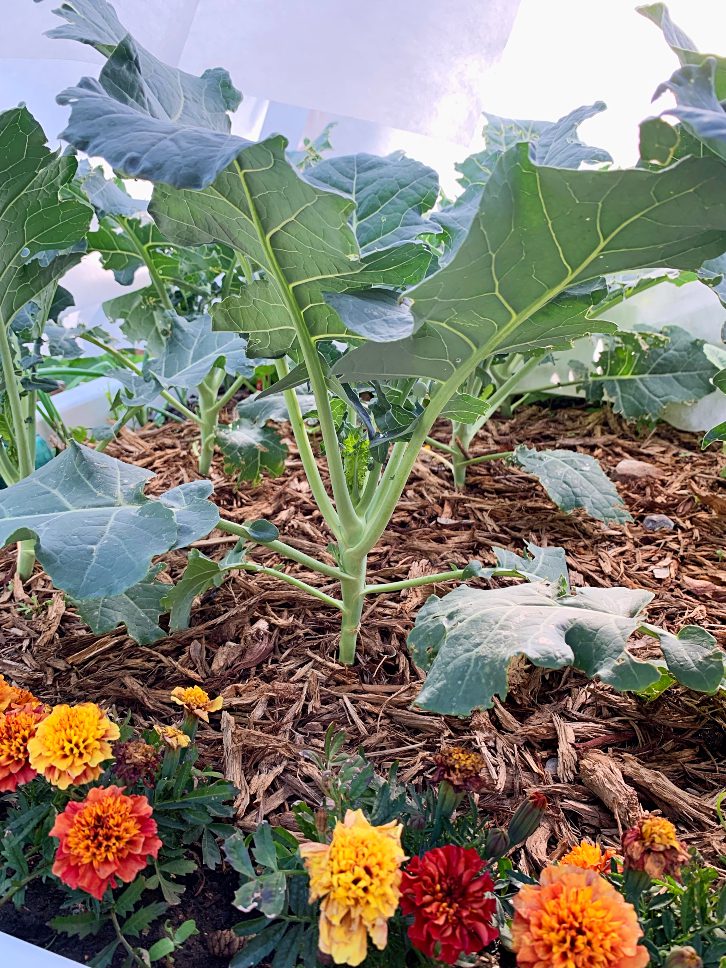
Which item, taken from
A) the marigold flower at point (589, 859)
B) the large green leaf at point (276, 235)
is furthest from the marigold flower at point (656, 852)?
the large green leaf at point (276, 235)

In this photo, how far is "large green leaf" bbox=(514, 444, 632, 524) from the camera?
110 centimetres

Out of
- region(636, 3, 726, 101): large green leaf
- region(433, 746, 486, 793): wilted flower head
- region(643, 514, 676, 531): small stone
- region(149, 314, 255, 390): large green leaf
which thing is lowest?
region(643, 514, 676, 531): small stone

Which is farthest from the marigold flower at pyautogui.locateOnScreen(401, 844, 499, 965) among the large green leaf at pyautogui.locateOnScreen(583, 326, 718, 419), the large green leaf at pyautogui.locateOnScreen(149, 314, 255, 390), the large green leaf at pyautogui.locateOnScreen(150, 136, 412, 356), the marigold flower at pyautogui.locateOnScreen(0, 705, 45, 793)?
the large green leaf at pyautogui.locateOnScreen(583, 326, 718, 419)

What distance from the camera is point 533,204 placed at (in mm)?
579

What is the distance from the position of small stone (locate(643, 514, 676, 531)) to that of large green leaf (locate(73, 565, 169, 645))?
0.69m

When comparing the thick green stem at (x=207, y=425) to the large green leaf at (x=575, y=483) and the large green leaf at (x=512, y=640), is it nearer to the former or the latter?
the large green leaf at (x=575, y=483)

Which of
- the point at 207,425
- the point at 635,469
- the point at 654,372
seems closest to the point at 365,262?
the point at 207,425

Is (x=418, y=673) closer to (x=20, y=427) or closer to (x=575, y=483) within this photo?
(x=575, y=483)

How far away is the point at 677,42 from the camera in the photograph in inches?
24.8

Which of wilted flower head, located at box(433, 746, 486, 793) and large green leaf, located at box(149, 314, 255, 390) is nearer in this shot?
wilted flower head, located at box(433, 746, 486, 793)

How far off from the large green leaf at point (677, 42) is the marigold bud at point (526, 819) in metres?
0.57

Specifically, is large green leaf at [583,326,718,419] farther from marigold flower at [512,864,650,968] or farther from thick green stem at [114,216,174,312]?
marigold flower at [512,864,650,968]

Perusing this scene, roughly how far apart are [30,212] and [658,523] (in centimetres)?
92

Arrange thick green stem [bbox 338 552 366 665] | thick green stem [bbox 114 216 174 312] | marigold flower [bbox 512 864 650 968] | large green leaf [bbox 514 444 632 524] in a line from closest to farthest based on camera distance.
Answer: marigold flower [bbox 512 864 650 968]
thick green stem [bbox 338 552 366 665]
large green leaf [bbox 514 444 632 524]
thick green stem [bbox 114 216 174 312]
